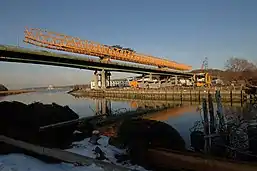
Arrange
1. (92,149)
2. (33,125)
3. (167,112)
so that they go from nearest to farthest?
(92,149)
(33,125)
(167,112)

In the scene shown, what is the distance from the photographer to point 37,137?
995 centimetres

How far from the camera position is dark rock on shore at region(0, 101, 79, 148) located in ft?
30.9

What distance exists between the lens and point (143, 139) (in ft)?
29.0

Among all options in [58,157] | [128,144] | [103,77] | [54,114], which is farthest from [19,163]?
[103,77]

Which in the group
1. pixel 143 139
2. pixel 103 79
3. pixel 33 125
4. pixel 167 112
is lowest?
pixel 167 112

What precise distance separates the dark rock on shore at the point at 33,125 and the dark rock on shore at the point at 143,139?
233 cm

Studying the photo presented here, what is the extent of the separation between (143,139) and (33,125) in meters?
4.59

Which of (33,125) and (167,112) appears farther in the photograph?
(167,112)

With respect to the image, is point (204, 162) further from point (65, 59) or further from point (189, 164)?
point (65, 59)

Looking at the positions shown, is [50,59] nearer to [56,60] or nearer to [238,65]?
[56,60]

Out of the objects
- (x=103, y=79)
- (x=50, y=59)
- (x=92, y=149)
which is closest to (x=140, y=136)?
(x=92, y=149)

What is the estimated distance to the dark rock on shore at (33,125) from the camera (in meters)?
9.41

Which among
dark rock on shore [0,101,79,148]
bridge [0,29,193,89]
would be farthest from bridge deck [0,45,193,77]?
dark rock on shore [0,101,79,148]

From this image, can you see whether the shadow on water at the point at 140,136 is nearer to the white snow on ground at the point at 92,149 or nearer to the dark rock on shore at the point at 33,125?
the dark rock on shore at the point at 33,125
